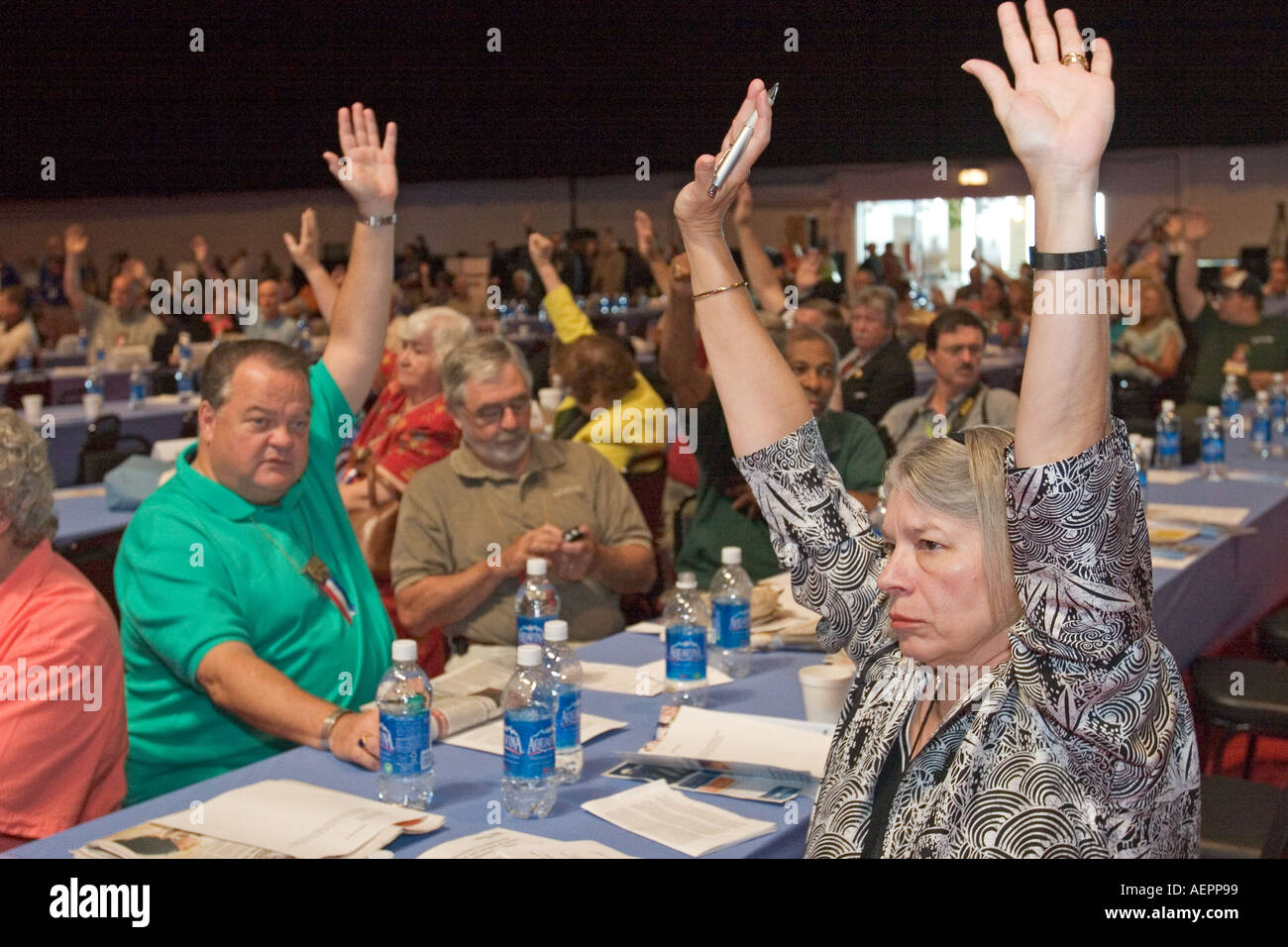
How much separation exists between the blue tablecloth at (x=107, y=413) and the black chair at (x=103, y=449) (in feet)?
0.28

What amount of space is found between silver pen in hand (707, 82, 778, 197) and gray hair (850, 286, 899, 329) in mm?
4681

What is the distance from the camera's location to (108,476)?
4.50 metres

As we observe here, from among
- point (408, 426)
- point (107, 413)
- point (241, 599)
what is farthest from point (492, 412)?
point (107, 413)

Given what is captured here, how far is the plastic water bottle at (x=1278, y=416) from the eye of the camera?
5777mm

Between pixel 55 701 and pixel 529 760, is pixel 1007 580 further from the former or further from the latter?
pixel 55 701

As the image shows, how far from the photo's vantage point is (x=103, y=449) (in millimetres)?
5828

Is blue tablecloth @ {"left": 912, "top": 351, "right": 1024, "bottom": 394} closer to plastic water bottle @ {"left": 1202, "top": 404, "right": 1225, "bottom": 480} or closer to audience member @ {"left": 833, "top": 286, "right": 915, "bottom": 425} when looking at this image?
audience member @ {"left": 833, "top": 286, "right": 915, "bottom": 425}

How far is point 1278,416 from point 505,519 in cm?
435

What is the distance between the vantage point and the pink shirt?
1.95 m


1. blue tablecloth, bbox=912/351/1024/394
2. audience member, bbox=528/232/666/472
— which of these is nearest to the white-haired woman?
audience member, bbox=528/232/666/472

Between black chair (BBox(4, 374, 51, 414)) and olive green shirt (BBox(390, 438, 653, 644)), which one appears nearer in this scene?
olive green shirt (BBox(390, 438, 653, 644))

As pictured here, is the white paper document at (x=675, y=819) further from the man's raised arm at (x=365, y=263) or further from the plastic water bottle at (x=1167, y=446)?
the plastic water bottle at (x=1167, y=446)

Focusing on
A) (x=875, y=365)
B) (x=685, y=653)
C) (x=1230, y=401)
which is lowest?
(x=685, y=653)

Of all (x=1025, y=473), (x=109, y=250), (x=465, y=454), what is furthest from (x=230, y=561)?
(x=109, y=250)
